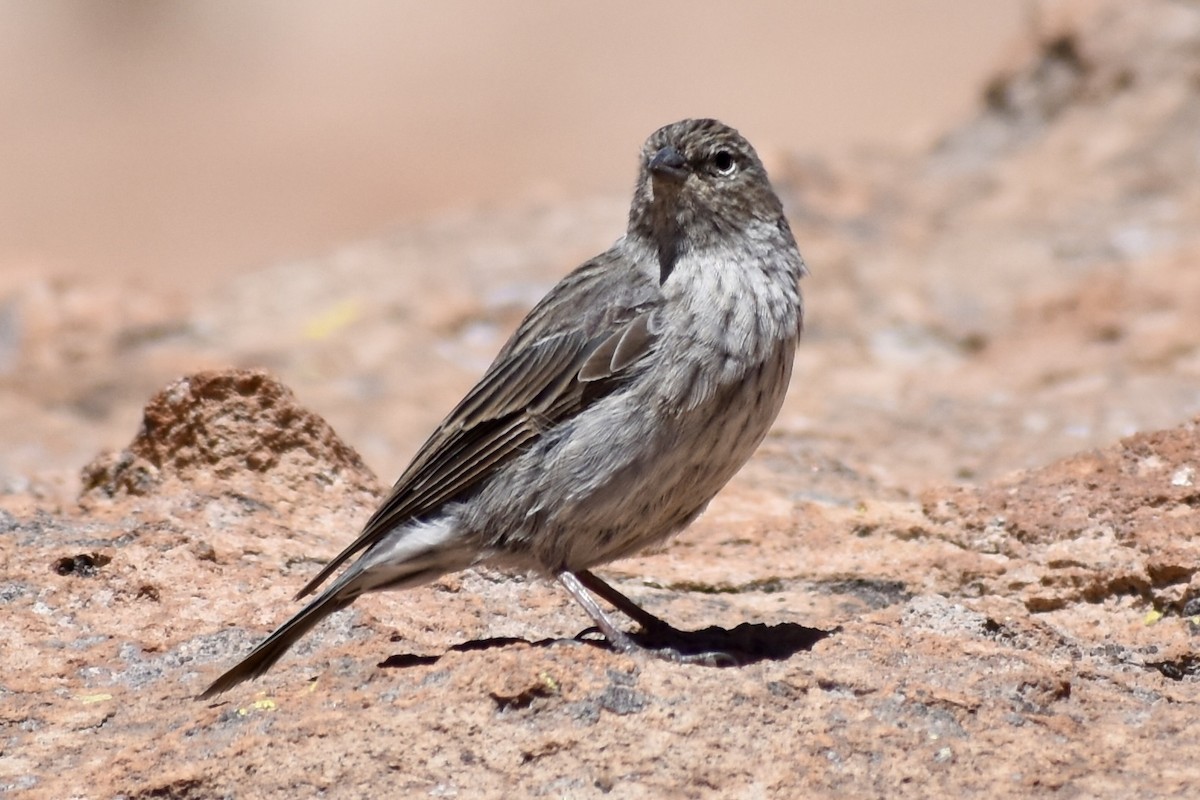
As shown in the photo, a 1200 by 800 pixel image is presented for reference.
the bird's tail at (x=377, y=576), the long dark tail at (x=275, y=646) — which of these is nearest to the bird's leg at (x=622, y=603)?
the bird's tail at (x=377, y=576)

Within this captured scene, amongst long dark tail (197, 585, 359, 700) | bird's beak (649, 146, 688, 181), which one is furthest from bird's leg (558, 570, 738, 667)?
bird's beak (649, 146, 688, 181)

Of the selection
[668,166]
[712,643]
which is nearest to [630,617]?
[712,643]

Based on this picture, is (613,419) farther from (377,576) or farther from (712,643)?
(377,576)

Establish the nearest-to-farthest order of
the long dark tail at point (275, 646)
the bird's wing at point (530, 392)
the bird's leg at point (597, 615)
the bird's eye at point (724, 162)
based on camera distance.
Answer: the long dark tail at point (275, 646) → the bird's leg at point (597, 615) → the bird's wing at point (530, 392) → the bird's eye at point (724, 162)

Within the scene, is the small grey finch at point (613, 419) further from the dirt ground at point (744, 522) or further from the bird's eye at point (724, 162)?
the dirt ground at point (744, 522)

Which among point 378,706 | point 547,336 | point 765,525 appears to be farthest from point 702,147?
point 378,706

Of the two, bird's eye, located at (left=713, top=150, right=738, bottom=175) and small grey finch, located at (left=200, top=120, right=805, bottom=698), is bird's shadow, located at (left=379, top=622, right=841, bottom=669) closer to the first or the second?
small grey finch, located at (left=200, top=120, right=805, bottom=698)
